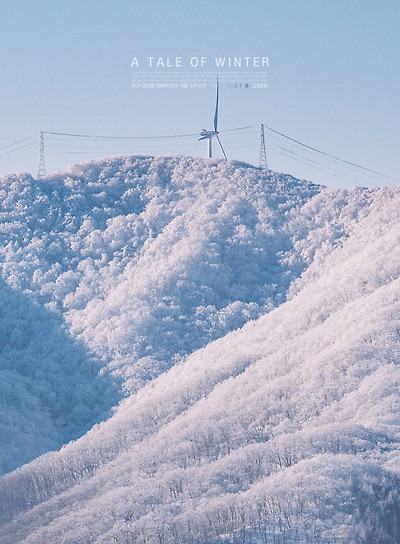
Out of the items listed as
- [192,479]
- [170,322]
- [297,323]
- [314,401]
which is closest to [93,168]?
[170,322]

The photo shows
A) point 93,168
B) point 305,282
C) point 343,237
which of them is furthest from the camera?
point 93,168

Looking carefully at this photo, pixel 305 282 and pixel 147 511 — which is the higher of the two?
pixel 305 282

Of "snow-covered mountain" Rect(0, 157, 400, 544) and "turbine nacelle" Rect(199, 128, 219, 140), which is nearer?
"snow-covered mountain" Rect(0, 157, 400, 544)

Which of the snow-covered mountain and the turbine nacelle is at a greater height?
the turbine nacelle

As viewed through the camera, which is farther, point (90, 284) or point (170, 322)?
point (90, 284)

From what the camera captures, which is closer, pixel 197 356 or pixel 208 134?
pixel 197 356

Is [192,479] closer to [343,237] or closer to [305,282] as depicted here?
[305,282]

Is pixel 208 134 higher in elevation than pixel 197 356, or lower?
higher

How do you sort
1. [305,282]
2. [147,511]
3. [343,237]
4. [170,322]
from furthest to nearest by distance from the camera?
[343,237], [305,282], [170,322], [147,511]

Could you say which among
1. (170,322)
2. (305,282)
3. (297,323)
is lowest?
(297,323)
